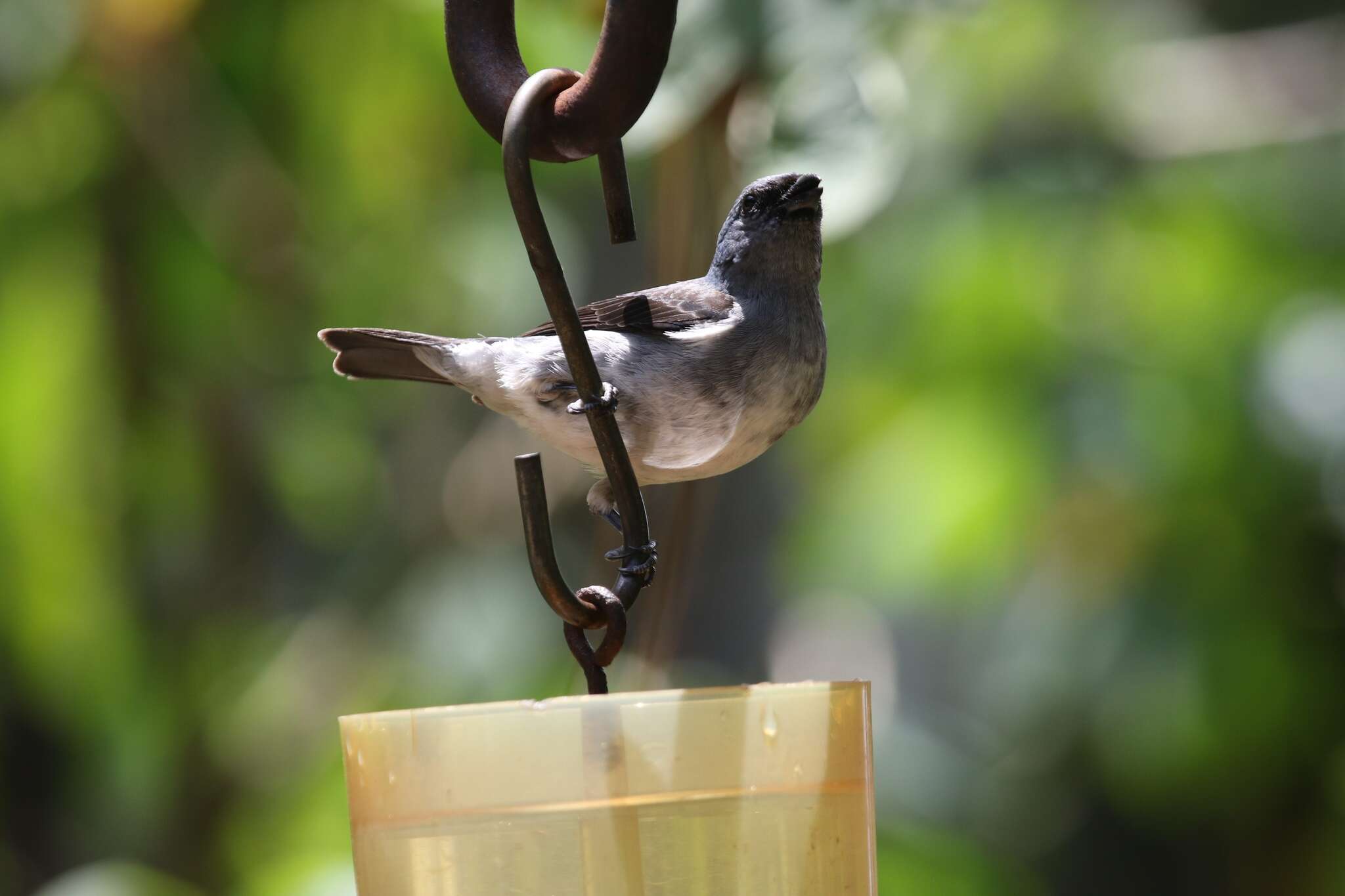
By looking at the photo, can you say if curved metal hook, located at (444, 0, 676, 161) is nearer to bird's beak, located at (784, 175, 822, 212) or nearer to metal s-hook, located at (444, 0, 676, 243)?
metal s-hook, located at (444, 0, 676, 243)

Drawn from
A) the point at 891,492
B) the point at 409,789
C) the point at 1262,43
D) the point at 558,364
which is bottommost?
the point at 891,492

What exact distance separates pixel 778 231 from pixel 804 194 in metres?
0.06

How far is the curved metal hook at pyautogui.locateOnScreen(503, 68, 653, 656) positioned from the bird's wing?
0.35 m

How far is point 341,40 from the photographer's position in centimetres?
312

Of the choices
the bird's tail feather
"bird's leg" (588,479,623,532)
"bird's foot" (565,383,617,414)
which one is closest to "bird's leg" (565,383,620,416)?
"bird's foot" (565,383,617,414)

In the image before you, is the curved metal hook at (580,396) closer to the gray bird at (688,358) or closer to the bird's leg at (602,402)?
the bird's leg at (602,402)

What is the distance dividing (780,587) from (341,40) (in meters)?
1.78

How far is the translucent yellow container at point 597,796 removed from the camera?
837mm

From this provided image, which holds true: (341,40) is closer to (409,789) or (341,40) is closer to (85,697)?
(85,697)

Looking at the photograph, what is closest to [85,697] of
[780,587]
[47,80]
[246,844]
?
[246,844]

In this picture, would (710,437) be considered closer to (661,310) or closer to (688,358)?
(688,358)

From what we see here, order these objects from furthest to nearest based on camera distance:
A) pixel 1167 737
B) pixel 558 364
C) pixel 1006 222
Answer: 1. pixel 1006 222
2. pixel 1167 737
3. pixel 558 364

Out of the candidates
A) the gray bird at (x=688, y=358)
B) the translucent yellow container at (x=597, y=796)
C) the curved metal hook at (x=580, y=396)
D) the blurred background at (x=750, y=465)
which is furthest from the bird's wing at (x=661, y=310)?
the blurred background at (x=750, y=465)

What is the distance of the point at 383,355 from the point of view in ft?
5.56
